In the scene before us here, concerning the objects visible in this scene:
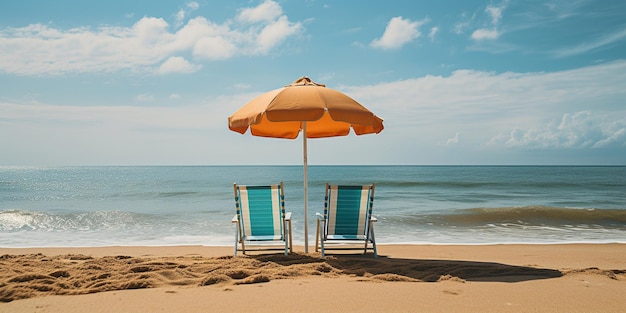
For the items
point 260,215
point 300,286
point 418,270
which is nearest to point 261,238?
point 260,215

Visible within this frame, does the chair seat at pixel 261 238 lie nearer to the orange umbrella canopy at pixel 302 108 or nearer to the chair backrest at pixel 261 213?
the chair backrest at pixel 261 213

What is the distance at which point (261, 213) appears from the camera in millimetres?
5359

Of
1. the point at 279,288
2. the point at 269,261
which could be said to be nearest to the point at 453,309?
the point at 279,288

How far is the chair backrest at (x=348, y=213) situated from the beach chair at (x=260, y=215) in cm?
54

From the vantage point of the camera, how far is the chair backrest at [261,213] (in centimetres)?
530

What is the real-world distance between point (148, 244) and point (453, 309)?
20.2 feet

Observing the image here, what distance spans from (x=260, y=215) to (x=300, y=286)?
1768mm

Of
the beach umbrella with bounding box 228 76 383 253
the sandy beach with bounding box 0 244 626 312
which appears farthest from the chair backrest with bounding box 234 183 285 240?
the beach umbrella with bounding box 228 76 383 253

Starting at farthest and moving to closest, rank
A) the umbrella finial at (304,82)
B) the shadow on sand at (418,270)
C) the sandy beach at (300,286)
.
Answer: the umbrella finial at (304,82) < the shadow on sand at (418,270) < the sandy beach at (300,286)

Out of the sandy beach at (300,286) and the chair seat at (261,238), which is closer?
the sandy beach at (300,286)

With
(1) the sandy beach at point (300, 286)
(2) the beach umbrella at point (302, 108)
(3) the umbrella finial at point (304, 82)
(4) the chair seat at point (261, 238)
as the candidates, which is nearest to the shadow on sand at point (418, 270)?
(1) the sandy beach at point (300, 286)

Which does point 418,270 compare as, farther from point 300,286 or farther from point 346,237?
point 300,286

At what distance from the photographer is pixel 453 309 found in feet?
9.99

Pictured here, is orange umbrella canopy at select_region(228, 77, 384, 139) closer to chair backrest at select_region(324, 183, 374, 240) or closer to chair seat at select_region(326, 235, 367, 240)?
chair backrest at select_region(324, 183, 374, 240)
